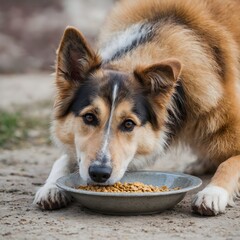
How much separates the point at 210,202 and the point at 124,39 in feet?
5.48

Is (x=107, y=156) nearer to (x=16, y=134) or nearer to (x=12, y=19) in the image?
(x=16, y=134)

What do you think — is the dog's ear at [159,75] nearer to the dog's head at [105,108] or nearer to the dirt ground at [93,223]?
the dog's head at [105,108]

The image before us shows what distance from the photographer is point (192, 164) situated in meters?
6.71

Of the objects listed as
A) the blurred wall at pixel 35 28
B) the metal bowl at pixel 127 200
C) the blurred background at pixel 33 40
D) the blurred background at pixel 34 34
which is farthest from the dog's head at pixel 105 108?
the blurred wall at pixel 35 28

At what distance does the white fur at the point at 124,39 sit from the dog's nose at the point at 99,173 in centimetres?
120

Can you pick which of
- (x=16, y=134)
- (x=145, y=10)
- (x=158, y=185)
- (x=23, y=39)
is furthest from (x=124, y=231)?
(x=23, y=39)

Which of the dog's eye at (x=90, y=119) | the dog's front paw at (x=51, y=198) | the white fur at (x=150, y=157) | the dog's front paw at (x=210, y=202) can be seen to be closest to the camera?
the dog's front paw at (x=210, y=202)

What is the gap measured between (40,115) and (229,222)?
616 cm

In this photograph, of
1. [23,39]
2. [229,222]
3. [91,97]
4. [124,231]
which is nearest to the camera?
[124,231]

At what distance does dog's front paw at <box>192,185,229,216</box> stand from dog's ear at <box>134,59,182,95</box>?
908 mm

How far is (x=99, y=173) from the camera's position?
15.0 feet

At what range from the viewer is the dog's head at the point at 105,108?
15.5 feet

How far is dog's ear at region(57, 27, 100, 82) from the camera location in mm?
5062

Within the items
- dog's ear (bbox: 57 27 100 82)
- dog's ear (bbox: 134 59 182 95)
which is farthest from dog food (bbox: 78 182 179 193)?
dog's ear (bbox: 57 27 100 82)
